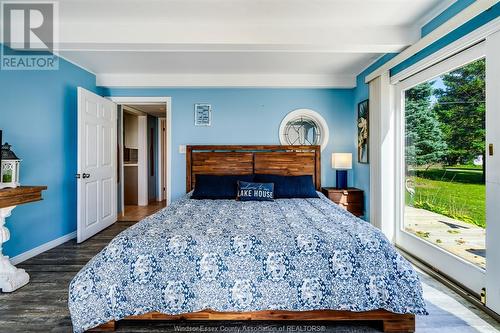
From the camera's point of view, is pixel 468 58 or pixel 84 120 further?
pixel 84 120

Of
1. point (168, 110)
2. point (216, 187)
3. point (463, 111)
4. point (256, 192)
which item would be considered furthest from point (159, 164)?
point (463, 111)

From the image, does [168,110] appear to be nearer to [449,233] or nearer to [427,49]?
[427,49]

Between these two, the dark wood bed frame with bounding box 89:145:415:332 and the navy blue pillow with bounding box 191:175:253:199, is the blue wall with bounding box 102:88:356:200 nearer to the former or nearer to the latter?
the dark wood bed frame with bounding box 89:145:415:332

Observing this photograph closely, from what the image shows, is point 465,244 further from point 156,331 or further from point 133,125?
point 133,125

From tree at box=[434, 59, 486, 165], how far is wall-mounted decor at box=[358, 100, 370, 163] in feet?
3.76

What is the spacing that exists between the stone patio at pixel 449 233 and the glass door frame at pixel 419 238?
0.06 metres

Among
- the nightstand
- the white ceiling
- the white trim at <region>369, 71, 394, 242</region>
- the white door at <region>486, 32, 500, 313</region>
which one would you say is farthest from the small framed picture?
the white door at <region>486, 32, 500, 313</region>

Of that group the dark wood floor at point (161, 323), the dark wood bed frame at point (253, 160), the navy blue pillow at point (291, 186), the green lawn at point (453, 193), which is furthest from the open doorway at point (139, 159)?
the green lawn at point (453, 193)

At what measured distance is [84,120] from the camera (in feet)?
12.3

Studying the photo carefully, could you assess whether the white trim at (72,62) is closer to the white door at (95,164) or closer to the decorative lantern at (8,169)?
the white door at (95,164)

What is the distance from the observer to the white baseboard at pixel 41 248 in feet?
9.88

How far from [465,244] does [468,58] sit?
1.69m

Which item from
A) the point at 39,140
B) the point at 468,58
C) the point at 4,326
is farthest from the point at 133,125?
the point at 468,58

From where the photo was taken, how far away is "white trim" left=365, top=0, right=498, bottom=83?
202 centimetres
